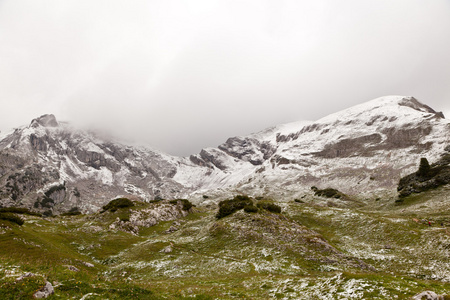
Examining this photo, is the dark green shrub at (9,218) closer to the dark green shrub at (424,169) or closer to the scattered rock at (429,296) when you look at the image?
the scattered rock at (429,296)

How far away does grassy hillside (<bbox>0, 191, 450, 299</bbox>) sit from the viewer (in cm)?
1936

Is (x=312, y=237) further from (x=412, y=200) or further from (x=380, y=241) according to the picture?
(x=412, y=200)

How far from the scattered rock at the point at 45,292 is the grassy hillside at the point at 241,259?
0.32 meters

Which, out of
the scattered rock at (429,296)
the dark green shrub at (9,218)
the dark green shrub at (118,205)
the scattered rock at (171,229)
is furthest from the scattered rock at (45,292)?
the dark green shrub at (118,205)

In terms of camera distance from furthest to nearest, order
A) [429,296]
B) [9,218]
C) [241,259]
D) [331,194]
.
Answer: [331,194] → [9,218] → [241,259] → [429,296]

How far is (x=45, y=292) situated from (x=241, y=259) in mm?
30865

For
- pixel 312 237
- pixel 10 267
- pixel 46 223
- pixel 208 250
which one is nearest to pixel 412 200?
pixel 312 237

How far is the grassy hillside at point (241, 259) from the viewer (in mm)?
19359

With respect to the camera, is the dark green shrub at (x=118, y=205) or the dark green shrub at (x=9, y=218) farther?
the dark green shrub at (x=118, y=205)

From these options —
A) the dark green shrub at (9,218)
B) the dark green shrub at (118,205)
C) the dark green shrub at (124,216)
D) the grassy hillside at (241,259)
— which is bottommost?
the grassy hillside at (241,259)

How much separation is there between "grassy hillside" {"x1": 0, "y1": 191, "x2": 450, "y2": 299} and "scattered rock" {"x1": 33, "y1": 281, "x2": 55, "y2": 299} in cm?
32

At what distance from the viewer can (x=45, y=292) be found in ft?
50.5

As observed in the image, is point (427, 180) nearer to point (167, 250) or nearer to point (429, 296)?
point (429, 296)

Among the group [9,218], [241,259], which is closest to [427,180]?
[241,259]
